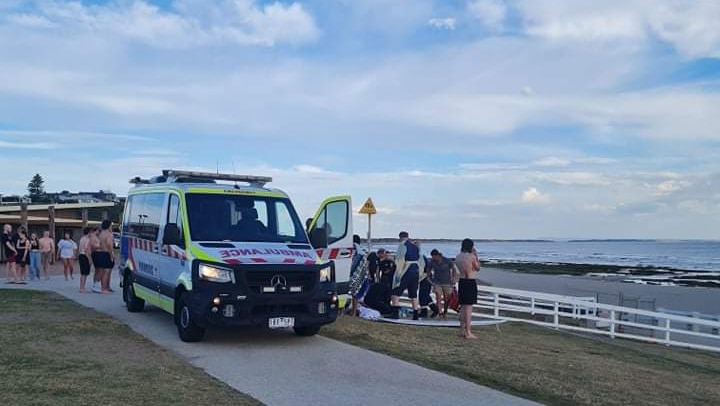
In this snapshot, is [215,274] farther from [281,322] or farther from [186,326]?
[281,322]

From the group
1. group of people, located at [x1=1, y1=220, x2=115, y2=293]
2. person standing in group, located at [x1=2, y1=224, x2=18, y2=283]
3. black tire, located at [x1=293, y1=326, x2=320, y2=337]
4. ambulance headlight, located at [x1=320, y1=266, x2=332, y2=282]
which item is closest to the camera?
ambulance headlight, located at [x1=320, y1=266, x2=332, y2=282]

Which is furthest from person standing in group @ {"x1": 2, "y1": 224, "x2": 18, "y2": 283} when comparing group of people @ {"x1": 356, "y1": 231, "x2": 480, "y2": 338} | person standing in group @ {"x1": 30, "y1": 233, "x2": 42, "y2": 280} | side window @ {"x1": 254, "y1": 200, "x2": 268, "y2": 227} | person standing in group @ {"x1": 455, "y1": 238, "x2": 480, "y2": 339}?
person standing in group @ {"x1": 455, "y1": 238, "x2": 480, "y2": 339}

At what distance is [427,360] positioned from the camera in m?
9.27

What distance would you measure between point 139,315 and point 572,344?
7.92 metres

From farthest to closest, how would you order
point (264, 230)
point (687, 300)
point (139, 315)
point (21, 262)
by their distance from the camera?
point (687, 300) → point (21, 262) → point (139, 315) → point (264, 230)

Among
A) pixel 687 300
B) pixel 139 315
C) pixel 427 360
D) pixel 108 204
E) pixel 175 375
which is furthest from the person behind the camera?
pixel 108 204

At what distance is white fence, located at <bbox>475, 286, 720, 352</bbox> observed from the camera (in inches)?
597

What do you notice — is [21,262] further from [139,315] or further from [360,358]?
[360,358]

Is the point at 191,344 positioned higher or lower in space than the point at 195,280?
lower

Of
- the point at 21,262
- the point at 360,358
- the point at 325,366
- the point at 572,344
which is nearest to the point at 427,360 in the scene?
the point at 360,358

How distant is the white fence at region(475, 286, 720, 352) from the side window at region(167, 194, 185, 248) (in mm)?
7804

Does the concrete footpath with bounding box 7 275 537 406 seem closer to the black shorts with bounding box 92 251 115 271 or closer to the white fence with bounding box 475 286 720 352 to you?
the black shorts with bounding box 92 251 115 271

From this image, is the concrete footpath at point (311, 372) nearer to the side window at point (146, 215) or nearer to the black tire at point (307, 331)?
the black tire at point (307, 331)

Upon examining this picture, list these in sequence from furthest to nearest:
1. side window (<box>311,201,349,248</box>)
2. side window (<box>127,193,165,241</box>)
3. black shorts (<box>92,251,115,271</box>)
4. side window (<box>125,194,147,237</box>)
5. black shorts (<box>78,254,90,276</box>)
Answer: black shorts (<box>78,254,90,276</box>) < black shorts (<box>92,251,115,271</box>) < side window (<box>125,194,147,237</box>) < side window (<box>311,201,349,248</box>) < side window (<box>127,193,165,241</box>)
